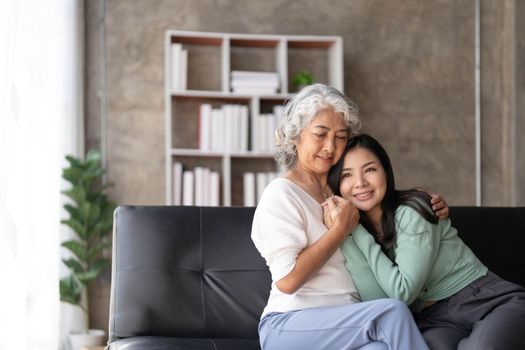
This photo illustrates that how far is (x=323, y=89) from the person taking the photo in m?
2.71

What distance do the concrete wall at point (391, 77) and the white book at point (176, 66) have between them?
31 cm

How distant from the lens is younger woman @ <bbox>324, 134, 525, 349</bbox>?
2449 mm

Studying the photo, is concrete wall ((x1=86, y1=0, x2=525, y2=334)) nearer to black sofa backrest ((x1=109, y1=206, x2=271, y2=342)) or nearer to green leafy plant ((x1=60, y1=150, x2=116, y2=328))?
green leafy plant ((x1=60, y1=150, x2=116, y2=328))

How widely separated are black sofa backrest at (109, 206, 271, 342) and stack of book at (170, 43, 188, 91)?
2460 millimetres

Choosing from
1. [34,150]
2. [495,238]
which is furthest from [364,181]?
[34,150]

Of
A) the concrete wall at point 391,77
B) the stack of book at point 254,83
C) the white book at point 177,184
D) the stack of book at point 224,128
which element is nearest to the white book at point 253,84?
the stack of book at point 254,83

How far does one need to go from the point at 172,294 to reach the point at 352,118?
0.89 metres

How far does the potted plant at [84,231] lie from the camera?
495cm

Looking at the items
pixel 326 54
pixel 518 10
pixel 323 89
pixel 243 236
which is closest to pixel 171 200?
pixel 326 54

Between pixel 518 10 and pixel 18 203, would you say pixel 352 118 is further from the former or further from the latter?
pixel 518 10

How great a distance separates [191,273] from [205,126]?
2543 mm

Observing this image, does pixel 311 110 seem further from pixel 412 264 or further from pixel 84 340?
pixel 84 340

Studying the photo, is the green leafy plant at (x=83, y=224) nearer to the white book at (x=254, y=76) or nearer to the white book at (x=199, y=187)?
the white book at (x=199, y=187)

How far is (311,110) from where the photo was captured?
2.66 meters
